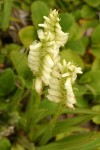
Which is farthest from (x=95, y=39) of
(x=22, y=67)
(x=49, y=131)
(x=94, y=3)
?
(x=49, y=131)

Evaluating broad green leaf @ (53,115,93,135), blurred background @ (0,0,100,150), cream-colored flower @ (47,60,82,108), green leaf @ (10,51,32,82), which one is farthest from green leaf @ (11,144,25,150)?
cream-colored flower @ (47,60,82,108)

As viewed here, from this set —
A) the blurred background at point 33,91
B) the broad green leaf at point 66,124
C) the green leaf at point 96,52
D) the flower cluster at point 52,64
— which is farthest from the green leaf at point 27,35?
the flower cluster at point 52,64

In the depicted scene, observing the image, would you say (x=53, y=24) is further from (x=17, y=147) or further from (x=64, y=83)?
(x=17, y=147)

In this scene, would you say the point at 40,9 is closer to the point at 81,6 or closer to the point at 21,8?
the point at 21,8

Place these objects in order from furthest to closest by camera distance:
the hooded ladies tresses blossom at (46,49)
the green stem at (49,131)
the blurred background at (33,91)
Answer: the blurred background at (33,91), the green stem at (49,131), the hooded ladies tresses blossom at (46,49)

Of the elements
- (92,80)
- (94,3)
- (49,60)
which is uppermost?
(94,3)

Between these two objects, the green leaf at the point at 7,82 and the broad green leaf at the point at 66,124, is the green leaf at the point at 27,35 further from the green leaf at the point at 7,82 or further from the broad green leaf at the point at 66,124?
the broad green leaf at the point at 66,124
